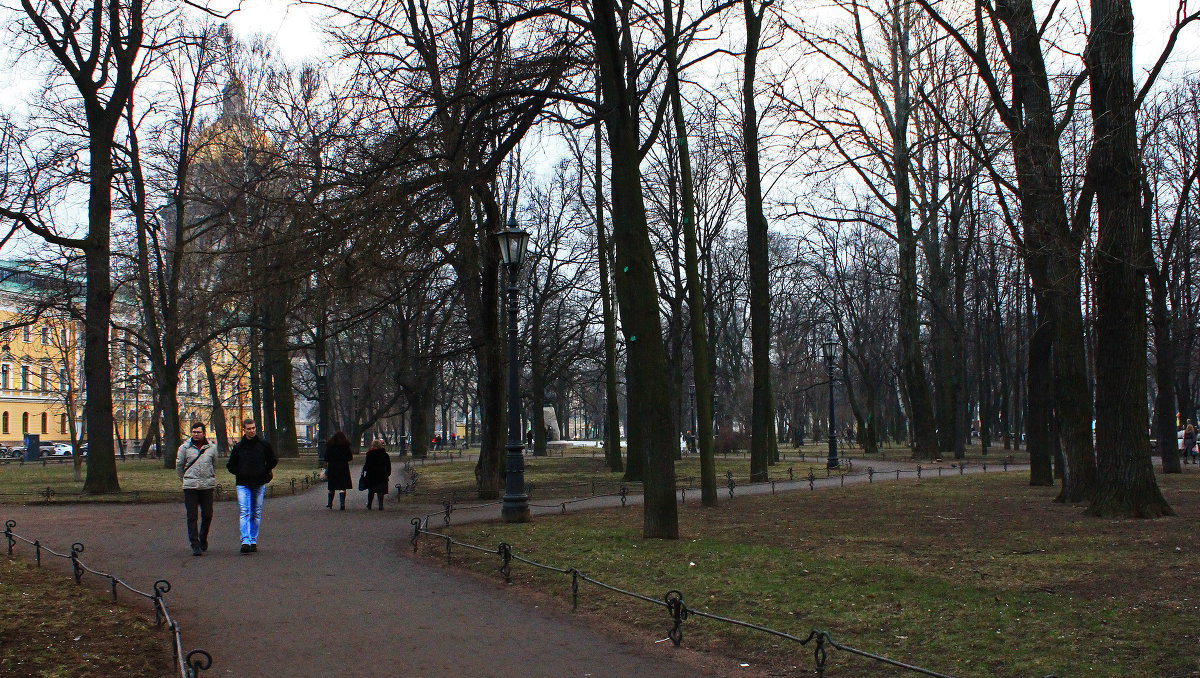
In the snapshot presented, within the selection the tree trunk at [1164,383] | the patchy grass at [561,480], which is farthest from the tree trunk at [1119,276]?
the tree trunk at [1164,383]

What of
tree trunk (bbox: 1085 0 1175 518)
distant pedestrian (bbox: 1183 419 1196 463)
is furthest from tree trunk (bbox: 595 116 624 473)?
distant pedestrian (bbox: 1183 419 1196 463)

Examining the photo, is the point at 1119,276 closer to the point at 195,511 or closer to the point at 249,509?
the point at 249,509

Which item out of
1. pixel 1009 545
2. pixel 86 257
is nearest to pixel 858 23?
pixel 1009 545

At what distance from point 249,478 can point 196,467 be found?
0.67 metres

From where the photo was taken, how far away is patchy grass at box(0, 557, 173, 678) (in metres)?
6.48

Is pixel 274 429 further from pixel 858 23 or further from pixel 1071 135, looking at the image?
pixel 1071 135

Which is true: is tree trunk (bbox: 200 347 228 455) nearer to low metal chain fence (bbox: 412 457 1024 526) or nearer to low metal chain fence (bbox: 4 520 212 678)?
low metal chain fence (bbox: 412 457 1024 526)

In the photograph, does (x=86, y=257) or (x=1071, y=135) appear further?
(x=86, y=257)

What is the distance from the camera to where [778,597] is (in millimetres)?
8727

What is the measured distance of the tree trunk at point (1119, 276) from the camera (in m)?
13.6

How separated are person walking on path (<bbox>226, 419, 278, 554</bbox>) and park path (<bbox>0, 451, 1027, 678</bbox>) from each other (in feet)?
1.17

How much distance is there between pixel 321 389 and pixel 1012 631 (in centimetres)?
3445

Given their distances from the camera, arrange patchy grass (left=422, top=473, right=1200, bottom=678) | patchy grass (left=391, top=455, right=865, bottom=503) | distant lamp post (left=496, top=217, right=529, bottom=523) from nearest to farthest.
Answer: patchy grass (left=422, top=473, right=1200, bottom=678), distant lamp post (left=496, top=217, right=529, bottom=523), patchy grass (left=391, top=455, right=865, bottom=503)

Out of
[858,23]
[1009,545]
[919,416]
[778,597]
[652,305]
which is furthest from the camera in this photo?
[919,416]
